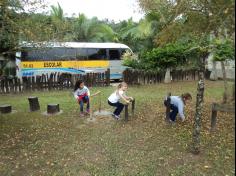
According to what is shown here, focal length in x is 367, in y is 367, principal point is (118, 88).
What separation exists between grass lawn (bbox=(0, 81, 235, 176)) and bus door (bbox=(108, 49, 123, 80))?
13.9 m

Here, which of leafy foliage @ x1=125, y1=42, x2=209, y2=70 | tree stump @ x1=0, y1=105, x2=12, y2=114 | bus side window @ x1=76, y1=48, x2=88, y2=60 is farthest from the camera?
bus side window @ x1=76, y1=48, x2=88, y2=60

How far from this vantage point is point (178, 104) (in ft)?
30.3

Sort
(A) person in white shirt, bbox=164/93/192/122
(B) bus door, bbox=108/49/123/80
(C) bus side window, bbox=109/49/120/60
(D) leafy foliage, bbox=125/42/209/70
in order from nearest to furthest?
(A) person in white shirt, bbox=164/93/192/122 < (D) leafy foliage, bbox=125/42/209/70 < (B) bus door, bbox=108/49/123/80 < (C) bus side window, bbox=109/49/120/60

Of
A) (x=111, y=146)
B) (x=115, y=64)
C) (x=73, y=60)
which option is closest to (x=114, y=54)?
(x=115, y=64)

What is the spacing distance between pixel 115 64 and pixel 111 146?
57.3ft

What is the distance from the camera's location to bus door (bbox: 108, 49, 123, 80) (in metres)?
25.0

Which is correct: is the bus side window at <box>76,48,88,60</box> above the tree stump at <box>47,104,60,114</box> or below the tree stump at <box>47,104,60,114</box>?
above

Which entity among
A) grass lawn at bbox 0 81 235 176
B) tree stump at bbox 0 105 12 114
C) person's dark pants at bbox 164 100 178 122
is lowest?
grass lawn at bbox 0 81 235 176

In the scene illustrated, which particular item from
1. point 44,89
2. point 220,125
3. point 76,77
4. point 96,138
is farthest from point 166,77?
point 96,138

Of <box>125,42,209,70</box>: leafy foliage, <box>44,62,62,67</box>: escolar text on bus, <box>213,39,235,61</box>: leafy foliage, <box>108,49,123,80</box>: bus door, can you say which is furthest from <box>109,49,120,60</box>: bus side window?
<box>213,39,235,61</box>: leafy foliage

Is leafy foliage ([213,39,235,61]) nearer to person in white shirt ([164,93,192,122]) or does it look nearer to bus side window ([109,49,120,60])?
person in white shirt ([164,93,192,122])

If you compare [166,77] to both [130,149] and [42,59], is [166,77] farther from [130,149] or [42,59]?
[130,149]

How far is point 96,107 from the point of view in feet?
40.4

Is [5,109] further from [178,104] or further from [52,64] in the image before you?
[52,64]
